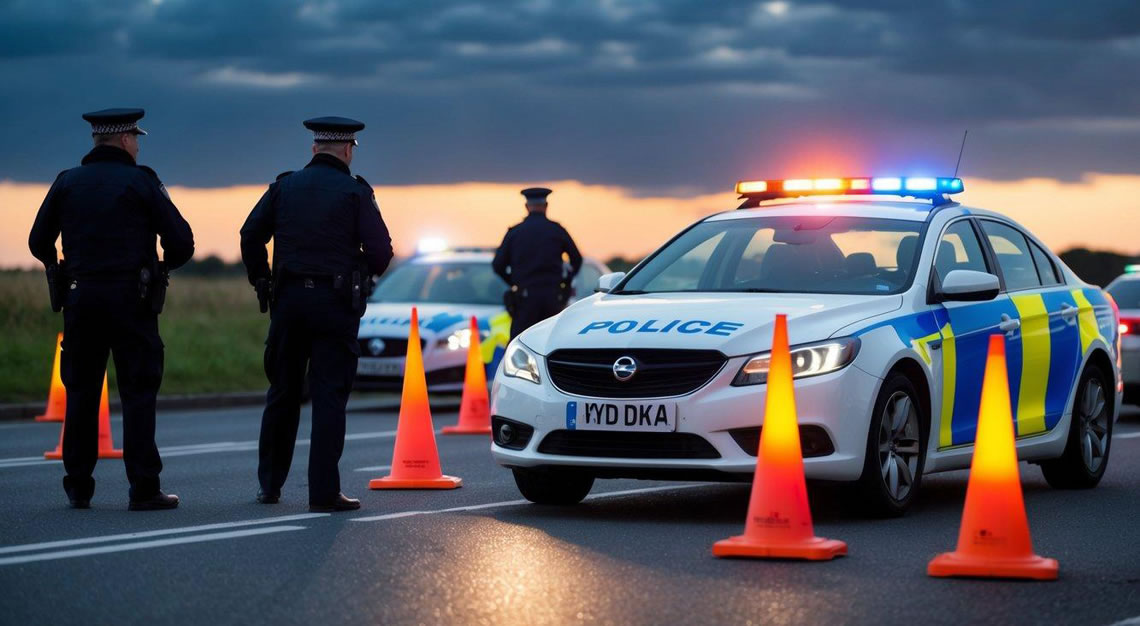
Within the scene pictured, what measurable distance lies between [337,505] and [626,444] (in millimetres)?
1590

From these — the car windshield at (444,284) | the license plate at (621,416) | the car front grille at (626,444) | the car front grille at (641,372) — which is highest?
the car windshield at (444,284)

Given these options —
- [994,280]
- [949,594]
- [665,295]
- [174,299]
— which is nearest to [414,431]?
[665,295]

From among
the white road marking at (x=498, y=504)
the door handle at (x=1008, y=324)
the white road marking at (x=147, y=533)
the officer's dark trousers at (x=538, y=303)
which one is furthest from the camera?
the officer's dark trousers at (x=538, y=303)

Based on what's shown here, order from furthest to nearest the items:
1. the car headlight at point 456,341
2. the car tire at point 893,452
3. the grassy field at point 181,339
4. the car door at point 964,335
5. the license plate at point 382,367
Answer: the grassy field at point 181,339, the car headlight at point 456,341, the license plate at point 382,367, the car door at point 964,335, the car tire at point 893,452

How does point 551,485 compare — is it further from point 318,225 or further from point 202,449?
point 202,449

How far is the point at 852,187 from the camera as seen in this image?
10875 mm

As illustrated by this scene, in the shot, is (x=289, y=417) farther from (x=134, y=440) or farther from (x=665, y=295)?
(x=665, y=295)

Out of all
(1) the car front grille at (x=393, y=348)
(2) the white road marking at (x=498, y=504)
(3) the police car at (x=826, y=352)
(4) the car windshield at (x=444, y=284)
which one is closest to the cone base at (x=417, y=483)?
(2) the white road marking at (x=498, y=504)

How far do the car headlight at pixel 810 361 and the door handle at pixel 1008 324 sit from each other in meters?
1.72

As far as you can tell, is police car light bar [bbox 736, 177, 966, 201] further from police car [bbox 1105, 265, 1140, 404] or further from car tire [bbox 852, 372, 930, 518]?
police car [bbox 1105, 265, 1140, 404]

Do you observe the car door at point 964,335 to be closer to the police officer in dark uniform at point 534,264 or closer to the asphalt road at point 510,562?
the asphalt road at point 510,562

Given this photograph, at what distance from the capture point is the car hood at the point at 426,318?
18906mm

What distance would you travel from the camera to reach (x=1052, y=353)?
10789 millimetres

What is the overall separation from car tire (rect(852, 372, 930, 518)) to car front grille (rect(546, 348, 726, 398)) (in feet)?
2.68
